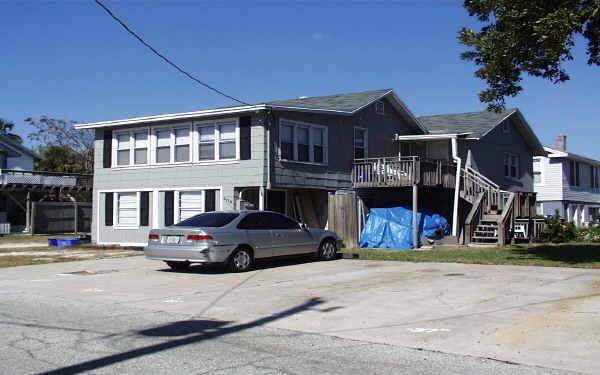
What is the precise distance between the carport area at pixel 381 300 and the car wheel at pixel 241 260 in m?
0.42

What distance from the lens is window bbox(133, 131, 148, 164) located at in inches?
896

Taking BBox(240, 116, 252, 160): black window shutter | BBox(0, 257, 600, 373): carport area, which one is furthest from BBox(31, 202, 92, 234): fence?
BBox(0, 257, 600, 373): carport area

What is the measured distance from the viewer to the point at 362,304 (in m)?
9.30

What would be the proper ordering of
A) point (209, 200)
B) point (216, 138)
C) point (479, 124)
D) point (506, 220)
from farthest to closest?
point (479, 124), point (506, 220), point (209, 200), point (216, 138)

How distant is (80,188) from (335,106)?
21.5 meters

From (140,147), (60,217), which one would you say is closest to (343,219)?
(140,147)

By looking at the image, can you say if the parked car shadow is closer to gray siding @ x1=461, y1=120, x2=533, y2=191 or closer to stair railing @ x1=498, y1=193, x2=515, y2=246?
stair railing @ x1=498, y1=193, x2=515, y2=246

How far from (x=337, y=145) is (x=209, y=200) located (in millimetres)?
5437

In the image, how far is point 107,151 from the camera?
2362 cm

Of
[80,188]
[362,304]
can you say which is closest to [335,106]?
[362,304]

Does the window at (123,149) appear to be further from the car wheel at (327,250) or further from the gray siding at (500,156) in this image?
the gray siding at (500,156)

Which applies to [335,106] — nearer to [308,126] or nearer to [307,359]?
[308,126]

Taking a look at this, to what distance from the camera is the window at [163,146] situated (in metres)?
22.2

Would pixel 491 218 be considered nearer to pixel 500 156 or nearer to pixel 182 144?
pixel 500 156
